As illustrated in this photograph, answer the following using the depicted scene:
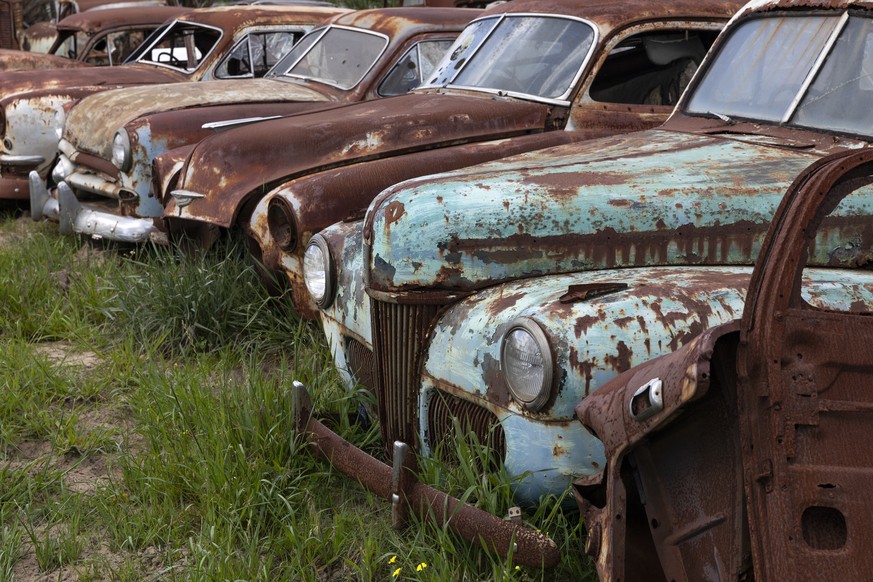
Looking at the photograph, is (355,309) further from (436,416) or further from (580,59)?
(580,59)

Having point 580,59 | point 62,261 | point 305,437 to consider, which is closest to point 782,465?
point 305,437

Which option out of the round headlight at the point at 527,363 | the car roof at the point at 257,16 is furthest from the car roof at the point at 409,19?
the round headlight at the point at 527,363

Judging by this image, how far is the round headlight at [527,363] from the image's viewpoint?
2525mm

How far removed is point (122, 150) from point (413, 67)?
172 cm

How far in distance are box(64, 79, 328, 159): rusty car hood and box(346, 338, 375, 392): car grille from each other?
3.00 metres

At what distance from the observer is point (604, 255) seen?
3.01 m

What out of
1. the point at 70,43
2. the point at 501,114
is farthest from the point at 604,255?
the point at 70,43

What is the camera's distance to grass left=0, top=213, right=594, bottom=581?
281 centimetres

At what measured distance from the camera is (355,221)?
374 cm

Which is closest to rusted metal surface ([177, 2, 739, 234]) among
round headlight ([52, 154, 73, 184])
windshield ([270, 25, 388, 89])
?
windshield ([270, 25, 388, 89])

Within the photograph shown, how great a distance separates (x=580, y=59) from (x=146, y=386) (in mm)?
2297

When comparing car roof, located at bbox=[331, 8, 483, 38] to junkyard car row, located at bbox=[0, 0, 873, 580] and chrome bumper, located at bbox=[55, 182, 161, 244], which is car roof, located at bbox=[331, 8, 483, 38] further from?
chrome bumper, located at bbox=[55, 182, 161, 244]

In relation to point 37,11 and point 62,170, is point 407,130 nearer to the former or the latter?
point 62,170

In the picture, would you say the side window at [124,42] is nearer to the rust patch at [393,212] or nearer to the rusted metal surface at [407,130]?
the rusted metal surface at [407,130]
